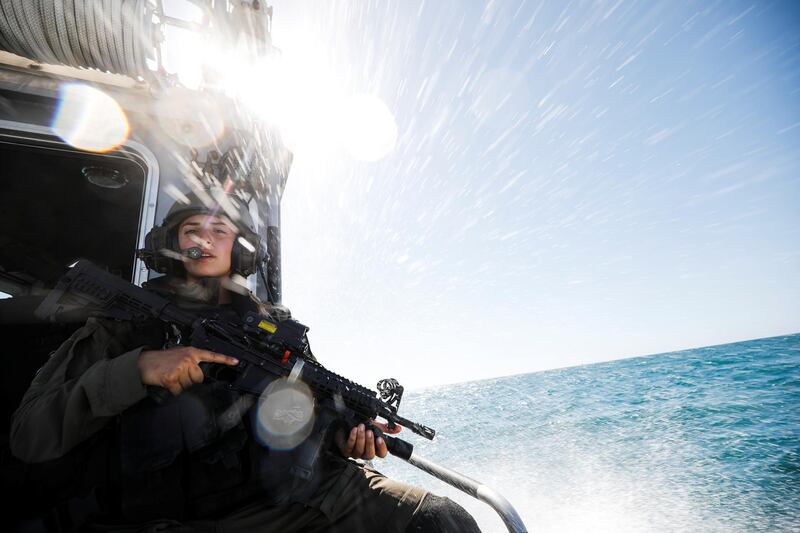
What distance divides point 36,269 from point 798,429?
19842mm

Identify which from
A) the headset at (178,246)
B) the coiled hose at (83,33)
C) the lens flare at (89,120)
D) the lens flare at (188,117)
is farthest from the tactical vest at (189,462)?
the coiled hose at (83,33)

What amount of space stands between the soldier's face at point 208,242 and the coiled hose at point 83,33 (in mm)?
1766

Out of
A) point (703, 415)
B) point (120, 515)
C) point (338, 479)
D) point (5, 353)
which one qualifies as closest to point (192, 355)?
point (120, 515)

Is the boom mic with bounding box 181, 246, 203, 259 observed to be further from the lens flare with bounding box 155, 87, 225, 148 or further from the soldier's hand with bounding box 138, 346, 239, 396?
the lens flare with bounding box 155, 87, 225, 148

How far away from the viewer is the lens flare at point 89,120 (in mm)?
2672

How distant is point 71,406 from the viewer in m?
1.35

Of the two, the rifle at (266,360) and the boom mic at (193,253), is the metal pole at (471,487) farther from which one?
the boom mic at (193,253)

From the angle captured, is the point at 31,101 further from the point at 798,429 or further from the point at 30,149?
the point at 798,429

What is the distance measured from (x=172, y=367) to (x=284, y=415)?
25.6 inches

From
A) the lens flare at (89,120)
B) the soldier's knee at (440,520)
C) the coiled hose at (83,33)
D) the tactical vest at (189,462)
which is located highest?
the coiled hose at (83,33)

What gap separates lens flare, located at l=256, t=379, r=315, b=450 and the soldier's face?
2.80 feet

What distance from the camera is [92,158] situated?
114 inches

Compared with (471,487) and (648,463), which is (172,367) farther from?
(648,463)

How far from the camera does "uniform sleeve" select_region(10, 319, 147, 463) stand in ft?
4.36
